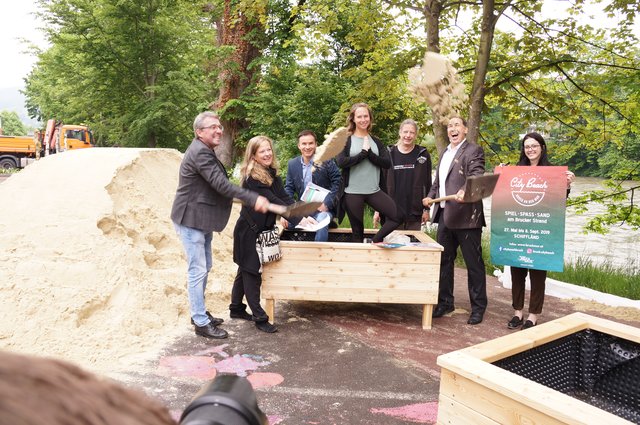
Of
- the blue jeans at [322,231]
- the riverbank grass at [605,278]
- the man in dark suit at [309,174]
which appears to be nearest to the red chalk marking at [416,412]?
the blue jeans at [322,231]

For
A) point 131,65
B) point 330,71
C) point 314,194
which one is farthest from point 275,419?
point 131,65

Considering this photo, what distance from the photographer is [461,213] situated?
499 centimetres

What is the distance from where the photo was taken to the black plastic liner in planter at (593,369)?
9.33ft

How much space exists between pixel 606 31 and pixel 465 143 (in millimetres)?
5395

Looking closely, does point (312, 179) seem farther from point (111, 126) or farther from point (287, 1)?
point (111, 126)

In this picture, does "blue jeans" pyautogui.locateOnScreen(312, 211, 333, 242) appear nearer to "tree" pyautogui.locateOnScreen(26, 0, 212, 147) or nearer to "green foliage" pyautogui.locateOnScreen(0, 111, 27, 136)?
"tree" pyautogui.locateOnScreen(26, 0, 212, 147)

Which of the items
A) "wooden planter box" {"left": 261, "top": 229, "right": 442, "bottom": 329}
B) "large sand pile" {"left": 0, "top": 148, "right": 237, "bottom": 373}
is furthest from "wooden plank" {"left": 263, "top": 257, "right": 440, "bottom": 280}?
"large sand pile" {"left": 0, "top": 148, "right": 237, "bottom": 373}

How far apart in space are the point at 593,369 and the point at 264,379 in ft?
7.01

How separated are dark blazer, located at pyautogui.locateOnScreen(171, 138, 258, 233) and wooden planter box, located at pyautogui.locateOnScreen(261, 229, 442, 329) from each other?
81 cm

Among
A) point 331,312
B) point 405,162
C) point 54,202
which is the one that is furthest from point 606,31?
point 54,202

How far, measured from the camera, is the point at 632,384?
288cm

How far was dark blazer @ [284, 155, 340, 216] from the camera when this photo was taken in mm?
5660

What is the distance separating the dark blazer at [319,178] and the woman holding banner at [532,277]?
195 cm

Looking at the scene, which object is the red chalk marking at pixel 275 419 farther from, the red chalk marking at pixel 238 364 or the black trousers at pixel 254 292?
the black trousers at pixel 254 292
